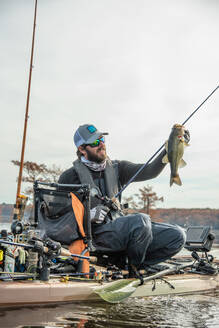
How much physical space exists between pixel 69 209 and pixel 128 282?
110 cm

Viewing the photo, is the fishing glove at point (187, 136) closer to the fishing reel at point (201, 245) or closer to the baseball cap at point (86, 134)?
the baseball cap at point (86, 134)

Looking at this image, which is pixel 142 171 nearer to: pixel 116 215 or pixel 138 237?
pixel 116 215

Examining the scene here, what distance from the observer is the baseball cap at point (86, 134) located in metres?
5.20

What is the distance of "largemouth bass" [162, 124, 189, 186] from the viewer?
197 inches

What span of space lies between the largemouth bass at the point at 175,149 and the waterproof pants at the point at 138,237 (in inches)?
27.1

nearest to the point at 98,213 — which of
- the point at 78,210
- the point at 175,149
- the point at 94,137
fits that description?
the point at 78,210

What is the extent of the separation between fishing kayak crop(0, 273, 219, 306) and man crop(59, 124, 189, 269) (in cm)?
34

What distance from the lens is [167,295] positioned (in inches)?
193

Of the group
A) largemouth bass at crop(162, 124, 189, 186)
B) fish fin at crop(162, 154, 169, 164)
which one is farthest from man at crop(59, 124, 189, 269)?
largemouth bass at crop(162, 124, 189, 186)

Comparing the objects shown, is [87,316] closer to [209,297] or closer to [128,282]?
[128,282]

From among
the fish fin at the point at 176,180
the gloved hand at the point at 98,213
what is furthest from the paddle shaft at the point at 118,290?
the fish fin at the point at 176,180

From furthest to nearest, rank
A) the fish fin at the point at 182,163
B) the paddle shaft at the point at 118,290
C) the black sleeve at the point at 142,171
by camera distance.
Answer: the black sleeve at the point at 142,171
the fish fin at the point at 182,163
the paddle shaft at the point at 118,290

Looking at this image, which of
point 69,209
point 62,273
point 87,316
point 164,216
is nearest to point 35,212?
point 69,209

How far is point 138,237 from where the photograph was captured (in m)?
4.41
